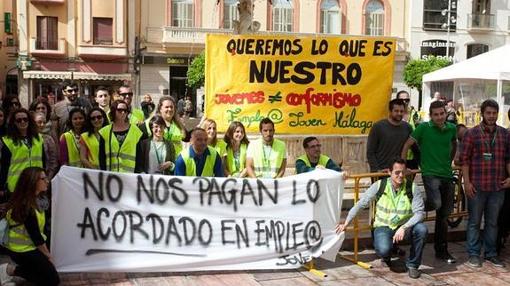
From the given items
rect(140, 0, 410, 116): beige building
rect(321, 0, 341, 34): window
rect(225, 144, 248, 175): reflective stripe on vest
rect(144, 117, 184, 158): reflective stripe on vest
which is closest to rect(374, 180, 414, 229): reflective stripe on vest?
rect(225, 144, 248, 175): reflective stripe on vest

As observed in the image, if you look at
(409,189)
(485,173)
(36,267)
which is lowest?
(36,267)

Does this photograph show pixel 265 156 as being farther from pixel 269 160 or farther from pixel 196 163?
pixel 196 163

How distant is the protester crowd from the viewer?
19.9 feet

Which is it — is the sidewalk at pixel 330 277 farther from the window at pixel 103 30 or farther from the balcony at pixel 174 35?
the window at pixel 103 30

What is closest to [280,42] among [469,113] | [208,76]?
[208,76]

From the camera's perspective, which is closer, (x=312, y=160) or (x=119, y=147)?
(x=119, y=147)

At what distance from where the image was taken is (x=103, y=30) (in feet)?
114

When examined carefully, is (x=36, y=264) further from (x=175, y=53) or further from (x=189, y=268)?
(x=175, y=53)

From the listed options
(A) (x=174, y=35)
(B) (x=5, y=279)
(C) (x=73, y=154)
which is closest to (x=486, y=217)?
(C) (x=73, y=154)

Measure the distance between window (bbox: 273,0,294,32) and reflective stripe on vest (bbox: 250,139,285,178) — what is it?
30.9 m

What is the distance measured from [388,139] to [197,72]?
25.7 m

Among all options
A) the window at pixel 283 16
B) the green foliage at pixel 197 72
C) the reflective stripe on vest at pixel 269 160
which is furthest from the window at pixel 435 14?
the reflective stripe on vest at pixel 269 160

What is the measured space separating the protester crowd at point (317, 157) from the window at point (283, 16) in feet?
100

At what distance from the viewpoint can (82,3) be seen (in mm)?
34531
